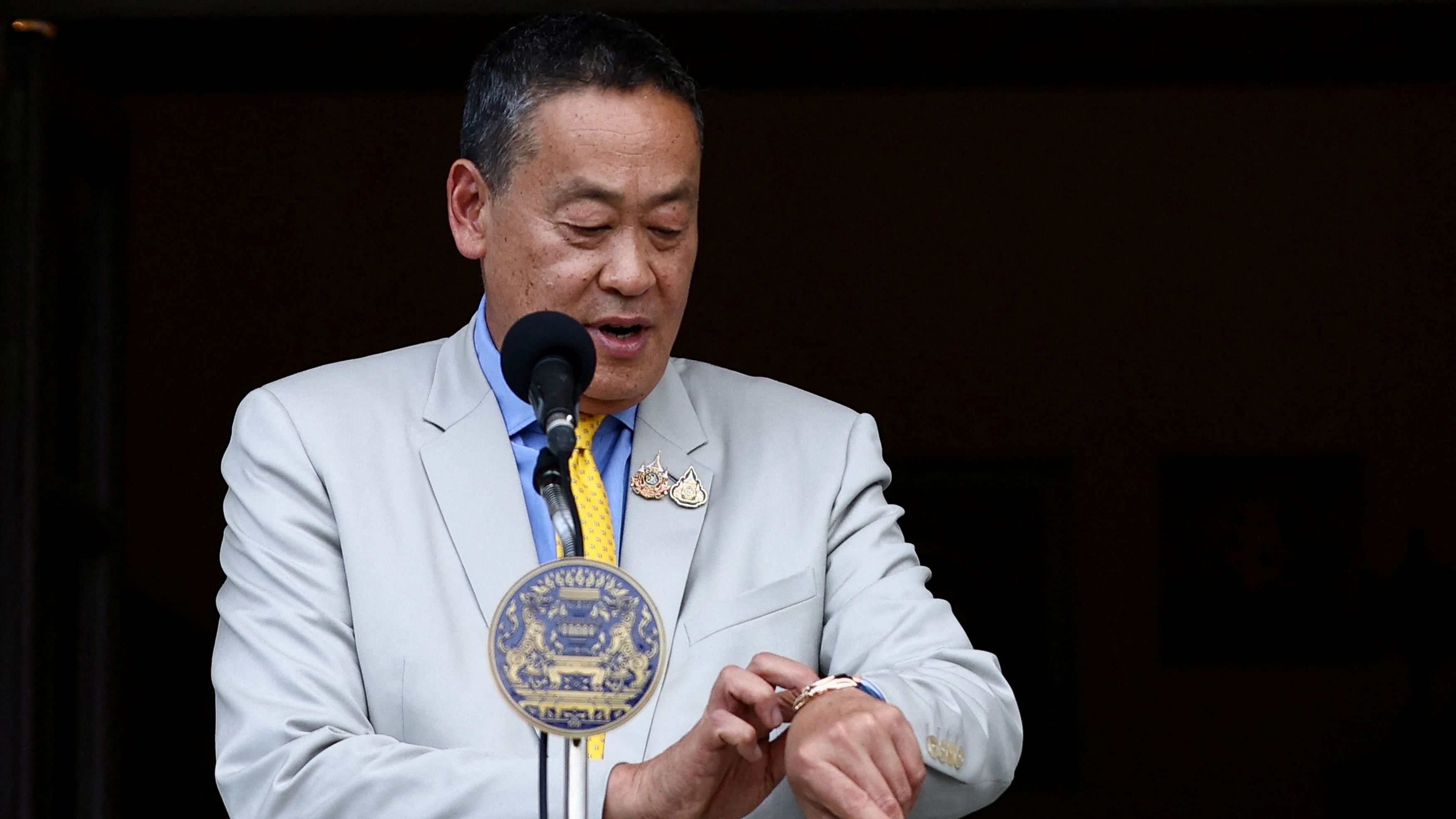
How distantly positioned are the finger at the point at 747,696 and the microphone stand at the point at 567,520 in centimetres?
24

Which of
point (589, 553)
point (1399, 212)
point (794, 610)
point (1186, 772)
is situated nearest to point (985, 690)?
point (794, 610)

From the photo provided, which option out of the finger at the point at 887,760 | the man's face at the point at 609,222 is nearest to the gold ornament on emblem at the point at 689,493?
the man's face at the point at 609,222

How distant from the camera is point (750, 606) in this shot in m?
1.85

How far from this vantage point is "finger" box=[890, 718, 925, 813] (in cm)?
148

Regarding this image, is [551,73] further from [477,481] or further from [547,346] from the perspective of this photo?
[547,346]

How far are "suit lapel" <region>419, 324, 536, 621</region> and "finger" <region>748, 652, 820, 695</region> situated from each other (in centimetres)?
34

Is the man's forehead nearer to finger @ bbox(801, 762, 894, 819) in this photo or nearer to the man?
the man

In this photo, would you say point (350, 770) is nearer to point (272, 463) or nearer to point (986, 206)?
point (272, 463)

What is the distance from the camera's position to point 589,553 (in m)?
1.82

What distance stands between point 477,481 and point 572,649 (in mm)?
647

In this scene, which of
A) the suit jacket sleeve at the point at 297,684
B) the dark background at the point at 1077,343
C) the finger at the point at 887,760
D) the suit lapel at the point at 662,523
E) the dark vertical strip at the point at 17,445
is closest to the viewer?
the finger at the point at 887,760

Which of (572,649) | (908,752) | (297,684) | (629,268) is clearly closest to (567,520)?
(572,649)

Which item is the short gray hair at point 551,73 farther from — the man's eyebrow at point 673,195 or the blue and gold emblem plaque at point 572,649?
the blue and gold emblem plaque at point 572,649

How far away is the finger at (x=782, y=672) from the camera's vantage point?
4.97 ft
